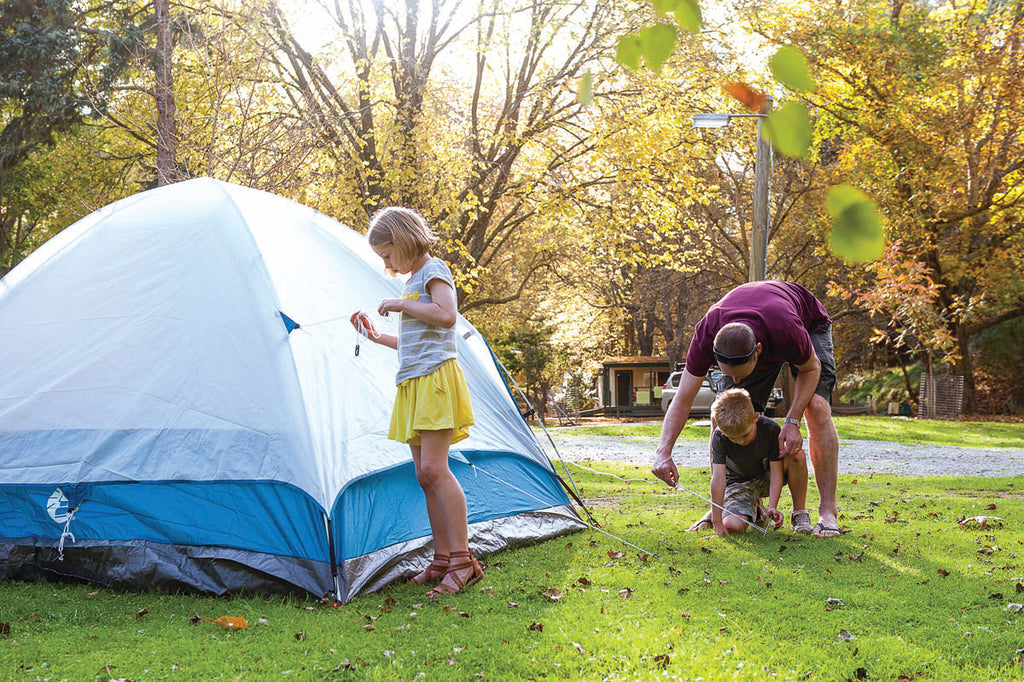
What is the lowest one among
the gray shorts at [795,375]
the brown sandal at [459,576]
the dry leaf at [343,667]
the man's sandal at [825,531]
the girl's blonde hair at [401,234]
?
the dry leaf at [343,667]

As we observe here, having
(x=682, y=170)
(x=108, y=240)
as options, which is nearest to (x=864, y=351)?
(x=682, y=170)

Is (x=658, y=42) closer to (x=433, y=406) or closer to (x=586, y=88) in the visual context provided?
(x=586, y=88)

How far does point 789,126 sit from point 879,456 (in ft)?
38.6

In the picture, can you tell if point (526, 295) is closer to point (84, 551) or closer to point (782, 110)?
A: point (84, 551)

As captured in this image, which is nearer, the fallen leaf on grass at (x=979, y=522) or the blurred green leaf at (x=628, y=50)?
the blurred green leaf at (x=628, y=50)

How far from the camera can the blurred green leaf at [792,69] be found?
106 centimetres

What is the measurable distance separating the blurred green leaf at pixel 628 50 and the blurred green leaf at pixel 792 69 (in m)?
0.21

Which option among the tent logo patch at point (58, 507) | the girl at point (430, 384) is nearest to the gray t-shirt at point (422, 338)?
the girl at point (430, 384)

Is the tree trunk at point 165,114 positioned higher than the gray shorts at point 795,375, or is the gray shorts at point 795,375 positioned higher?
the tree trunk at point 165,114

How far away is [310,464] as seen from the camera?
13.7 ft

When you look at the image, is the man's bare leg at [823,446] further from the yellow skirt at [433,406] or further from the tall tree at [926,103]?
the tall tree at [926,103]

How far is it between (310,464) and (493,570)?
40.8 inches

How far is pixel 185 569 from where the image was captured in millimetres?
4047

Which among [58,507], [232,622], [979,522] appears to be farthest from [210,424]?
[979,522]
